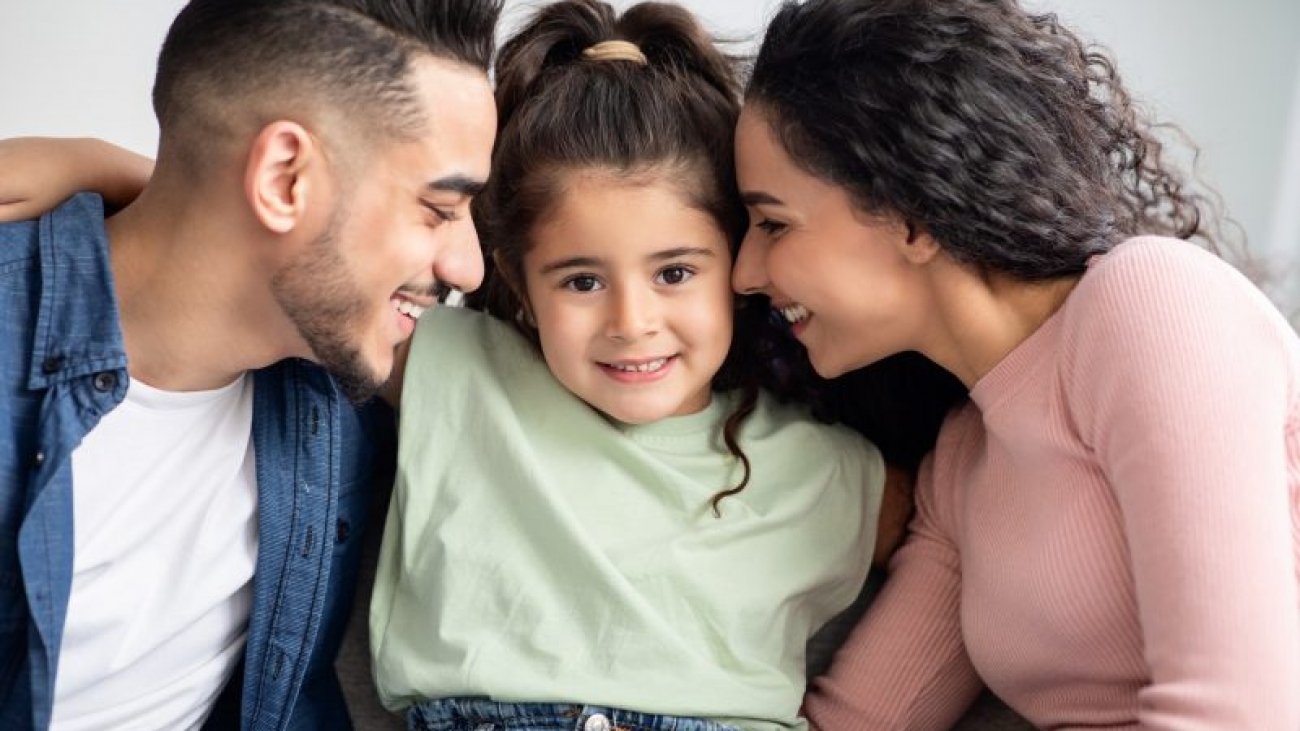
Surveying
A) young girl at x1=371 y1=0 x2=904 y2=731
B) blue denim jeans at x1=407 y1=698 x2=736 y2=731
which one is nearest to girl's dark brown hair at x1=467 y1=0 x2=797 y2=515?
young girl at x1=371 y1=0 x2=904 y2=731

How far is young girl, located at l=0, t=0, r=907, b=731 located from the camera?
1.36 m

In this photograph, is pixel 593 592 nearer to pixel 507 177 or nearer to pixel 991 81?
pixel 507 177

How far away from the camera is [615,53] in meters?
1.45

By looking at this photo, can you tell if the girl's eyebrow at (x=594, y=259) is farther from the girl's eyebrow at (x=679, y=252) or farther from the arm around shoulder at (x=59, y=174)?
the arm around shoulder at (x=59, y=174)

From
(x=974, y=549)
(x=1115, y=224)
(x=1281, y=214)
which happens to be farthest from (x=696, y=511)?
(x=1281, y=214)

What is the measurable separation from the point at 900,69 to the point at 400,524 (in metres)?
0.69

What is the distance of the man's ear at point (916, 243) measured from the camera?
1.31 meters

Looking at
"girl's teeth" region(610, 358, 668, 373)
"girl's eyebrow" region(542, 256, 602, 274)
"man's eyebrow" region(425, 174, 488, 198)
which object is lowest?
"girl's teeth" region(610, 358, 668, 373)

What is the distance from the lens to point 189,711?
54.2 inches

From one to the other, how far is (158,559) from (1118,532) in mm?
888

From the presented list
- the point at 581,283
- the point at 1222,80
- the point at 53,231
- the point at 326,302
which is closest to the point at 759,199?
the point at 581,283

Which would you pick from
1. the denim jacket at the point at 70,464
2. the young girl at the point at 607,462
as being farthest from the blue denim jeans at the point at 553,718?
the denim jacket at the point at 70,464

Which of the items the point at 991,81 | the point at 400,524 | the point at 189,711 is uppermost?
the point at 991,81

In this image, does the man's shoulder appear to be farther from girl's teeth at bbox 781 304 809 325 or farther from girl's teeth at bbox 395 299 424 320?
girl's teeth at bbox 781 304 809 325
